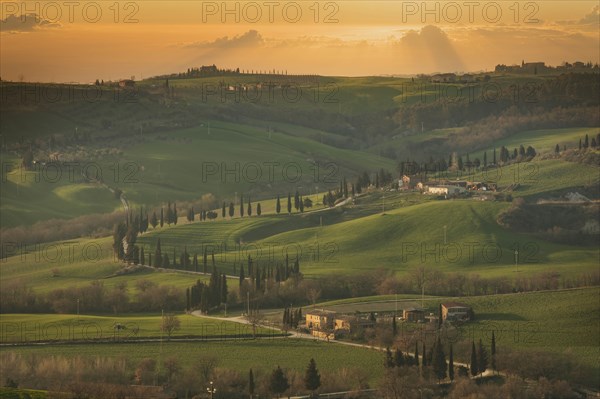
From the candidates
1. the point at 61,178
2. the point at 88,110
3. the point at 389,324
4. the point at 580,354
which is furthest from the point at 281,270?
the point at 88,110

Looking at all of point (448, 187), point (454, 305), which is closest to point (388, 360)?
point (454, 305)

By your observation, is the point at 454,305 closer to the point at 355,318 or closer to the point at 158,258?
the point at 355,318

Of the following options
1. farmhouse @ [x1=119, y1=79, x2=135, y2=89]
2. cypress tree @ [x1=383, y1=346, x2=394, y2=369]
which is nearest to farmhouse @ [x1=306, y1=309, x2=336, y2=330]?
cypress tree @ [x1=383, y1=346, x2=394, y2=369]

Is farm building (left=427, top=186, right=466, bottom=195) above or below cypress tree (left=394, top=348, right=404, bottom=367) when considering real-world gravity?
above

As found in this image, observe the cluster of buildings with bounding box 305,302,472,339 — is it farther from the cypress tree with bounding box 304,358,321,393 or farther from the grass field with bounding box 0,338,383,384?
the cypress tree with bounding box 304,358,321,393

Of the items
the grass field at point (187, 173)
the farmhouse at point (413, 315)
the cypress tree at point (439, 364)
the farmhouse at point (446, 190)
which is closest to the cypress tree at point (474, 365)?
the cypress tree at point (439, 364)

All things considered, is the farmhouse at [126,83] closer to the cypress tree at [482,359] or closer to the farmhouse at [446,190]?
the farmhouse at [446,190]

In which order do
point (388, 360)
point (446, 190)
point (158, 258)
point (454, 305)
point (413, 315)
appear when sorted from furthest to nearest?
point (446, 190), point (158, 258), point (454, 305), point (413, 315), point (388, 360)
